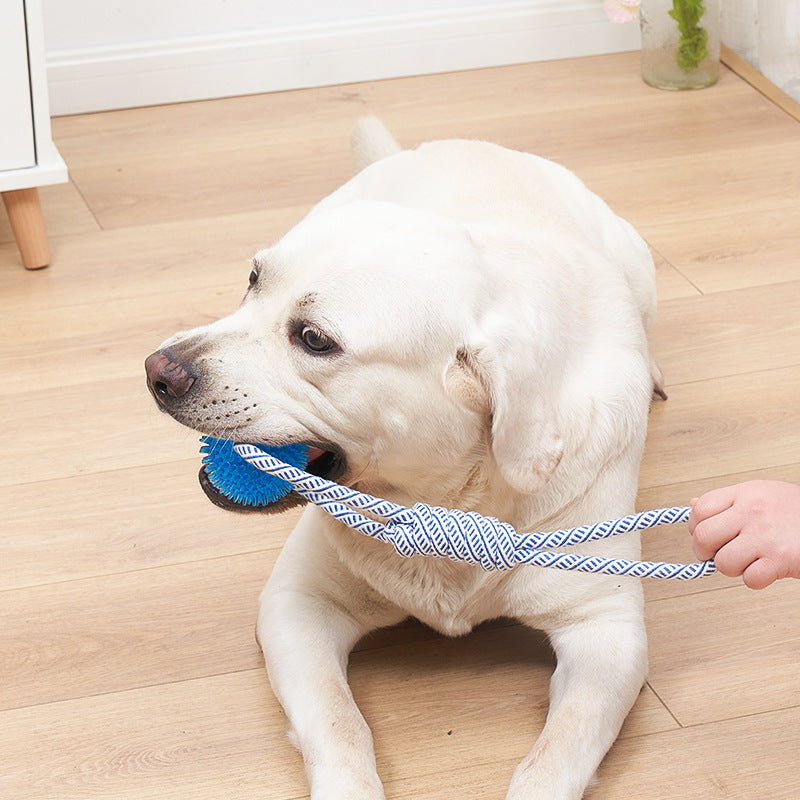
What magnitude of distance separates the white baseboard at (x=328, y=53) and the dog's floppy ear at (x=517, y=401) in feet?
6.66

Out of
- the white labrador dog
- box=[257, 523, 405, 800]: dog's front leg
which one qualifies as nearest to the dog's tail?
the white labrador dog

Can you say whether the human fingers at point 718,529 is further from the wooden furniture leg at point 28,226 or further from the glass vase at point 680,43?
the glass vase at point 680,43

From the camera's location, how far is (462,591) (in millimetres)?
1221

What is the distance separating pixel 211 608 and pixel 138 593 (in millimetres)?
95

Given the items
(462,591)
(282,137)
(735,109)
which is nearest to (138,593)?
(462,591)

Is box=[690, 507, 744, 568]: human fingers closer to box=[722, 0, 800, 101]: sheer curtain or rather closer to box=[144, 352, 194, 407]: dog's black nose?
box=[144, 352, 194, 407]: dog's black nose

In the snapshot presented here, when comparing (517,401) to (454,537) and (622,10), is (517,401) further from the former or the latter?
(622,10)

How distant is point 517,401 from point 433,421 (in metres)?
0.08

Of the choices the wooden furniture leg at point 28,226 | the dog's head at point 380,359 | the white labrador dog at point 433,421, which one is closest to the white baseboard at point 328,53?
the wooden furniture leg at point 28,226

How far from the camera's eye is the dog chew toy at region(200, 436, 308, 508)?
1124mm

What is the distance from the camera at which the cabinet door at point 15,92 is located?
198cm

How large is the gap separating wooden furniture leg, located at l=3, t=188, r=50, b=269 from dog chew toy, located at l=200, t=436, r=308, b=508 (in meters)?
1.16

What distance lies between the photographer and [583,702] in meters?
1.15

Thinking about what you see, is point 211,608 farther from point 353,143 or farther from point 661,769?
point 353,143
